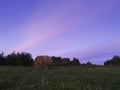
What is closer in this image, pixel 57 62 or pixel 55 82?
pixel 55 82

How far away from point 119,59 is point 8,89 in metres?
46.2

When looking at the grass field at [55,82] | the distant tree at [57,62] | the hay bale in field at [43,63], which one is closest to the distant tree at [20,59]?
the distant tree at [57,62]

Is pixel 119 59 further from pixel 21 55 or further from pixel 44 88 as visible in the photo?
pixel 44 88

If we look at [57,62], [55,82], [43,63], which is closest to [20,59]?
[57,62]

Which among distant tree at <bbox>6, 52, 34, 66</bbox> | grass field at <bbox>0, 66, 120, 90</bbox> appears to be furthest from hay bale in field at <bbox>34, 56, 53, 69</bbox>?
grass field at <bbox>0, 66, 120, 90</bbox>

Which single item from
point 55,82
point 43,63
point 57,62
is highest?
point 57,62

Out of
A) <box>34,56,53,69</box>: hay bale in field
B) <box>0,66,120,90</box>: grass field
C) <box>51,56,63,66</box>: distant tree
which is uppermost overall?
<box>51,56,63,66</box>: distant tree

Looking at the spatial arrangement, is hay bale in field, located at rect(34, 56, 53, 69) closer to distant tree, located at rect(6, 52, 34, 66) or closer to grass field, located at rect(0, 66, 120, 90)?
distant tree, located at rect(6, 52, 34, 66)

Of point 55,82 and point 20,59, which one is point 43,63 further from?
point 55,82

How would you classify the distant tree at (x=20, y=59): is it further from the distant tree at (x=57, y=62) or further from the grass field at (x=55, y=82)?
the grass field at (x=55, y=82)

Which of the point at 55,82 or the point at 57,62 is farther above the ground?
the point at 57,62

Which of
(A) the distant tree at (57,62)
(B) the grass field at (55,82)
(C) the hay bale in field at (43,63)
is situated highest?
(A) the distant tree at (57,62)

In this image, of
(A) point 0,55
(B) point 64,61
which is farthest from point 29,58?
(B) point 64,61

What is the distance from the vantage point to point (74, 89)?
10.2 m
